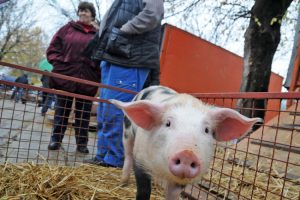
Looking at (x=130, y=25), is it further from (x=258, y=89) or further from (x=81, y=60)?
(x=258, y=89)

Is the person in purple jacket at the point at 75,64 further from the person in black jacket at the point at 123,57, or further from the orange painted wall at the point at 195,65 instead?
the orange painted wall at the point at 195,65

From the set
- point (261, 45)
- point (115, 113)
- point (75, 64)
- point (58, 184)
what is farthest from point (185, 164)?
point (261, 45)

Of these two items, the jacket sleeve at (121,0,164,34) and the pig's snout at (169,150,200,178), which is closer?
the pig's snout at (169,150,200,178)

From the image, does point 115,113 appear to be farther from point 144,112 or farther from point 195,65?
point 195,65

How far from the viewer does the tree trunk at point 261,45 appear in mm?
7465

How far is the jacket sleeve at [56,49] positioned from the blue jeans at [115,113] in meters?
1.07

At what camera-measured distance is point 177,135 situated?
6.94 ft

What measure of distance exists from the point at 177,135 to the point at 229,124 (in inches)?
23.7

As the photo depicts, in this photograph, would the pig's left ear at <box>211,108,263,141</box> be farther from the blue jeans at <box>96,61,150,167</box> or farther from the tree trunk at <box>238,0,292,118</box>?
the tree trunk at <box>238,0,292,118</box>

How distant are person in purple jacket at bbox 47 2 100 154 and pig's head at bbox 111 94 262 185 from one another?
7.65 feet

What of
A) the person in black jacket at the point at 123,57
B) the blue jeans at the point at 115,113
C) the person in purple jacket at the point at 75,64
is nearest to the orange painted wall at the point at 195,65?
the person in purple jacket at the point at 75,64

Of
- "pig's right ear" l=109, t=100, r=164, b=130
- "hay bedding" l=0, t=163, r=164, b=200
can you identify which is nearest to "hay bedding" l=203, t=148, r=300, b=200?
"hay bedding" l=0, t=163, r=164, b=200

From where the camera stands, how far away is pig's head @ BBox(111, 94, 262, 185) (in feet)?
6.51

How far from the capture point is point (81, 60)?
5.01m
